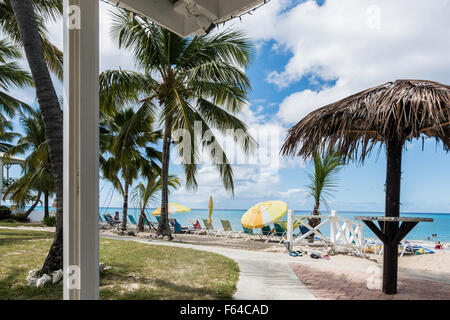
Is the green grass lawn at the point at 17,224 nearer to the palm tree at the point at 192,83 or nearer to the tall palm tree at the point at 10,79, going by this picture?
the tall palm tree at the point at 10,79

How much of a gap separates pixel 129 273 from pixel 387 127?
6.89 feet

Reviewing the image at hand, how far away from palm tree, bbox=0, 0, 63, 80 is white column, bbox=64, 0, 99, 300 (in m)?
0.34

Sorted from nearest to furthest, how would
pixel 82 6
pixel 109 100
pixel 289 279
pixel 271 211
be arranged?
pixel 82 6 < pixel 289 279 < pixel 109 100 < pixel 271 211

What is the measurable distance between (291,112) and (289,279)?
133 centimetres

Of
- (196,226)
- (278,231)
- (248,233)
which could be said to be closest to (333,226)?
(278,231)

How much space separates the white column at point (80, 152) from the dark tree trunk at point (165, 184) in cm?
241

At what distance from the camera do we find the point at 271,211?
6.20 metres

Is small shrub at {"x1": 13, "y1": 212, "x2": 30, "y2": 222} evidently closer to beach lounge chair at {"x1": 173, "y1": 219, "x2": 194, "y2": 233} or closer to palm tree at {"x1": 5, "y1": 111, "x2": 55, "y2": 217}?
palm tree at {"x1": 5, "y1": 111, "x2": 55, "y2": 217}

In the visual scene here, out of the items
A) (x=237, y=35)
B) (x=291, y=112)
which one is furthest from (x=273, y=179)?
(x=237, y=35)

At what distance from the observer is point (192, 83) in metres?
4.28

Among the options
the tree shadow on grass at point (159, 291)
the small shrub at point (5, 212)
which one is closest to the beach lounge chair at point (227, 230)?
the tree shadow on grass at point (159, 291)

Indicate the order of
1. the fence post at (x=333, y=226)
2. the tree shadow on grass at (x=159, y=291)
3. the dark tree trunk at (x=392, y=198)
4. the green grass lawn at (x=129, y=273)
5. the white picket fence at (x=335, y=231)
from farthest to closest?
the fence post at (x=333, y=226)
the white picket fence at (x=335, y=231)
the dark tree trunk at (x=392, y=198)
the tree shadow on grass at (x=159, y=291)
the green grass lawn at (x=129, y=273)

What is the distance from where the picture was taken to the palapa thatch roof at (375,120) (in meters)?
1.87
